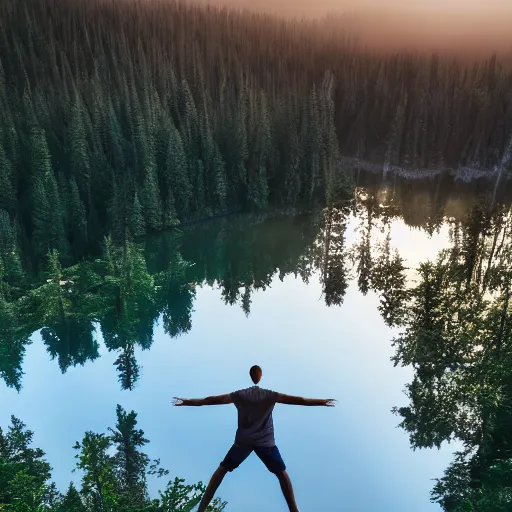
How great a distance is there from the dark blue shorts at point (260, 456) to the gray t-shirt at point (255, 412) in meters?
0.12

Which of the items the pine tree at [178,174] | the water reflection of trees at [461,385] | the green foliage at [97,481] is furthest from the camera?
the pine tree at [178,174]

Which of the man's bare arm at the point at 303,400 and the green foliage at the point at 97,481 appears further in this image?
the green foliage at the point at 97,481

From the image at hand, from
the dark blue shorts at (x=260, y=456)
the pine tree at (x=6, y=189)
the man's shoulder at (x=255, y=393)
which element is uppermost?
the man's shoulder at (x=255, y=393)

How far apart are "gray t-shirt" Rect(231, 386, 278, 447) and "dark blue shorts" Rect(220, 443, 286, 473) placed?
118 millimetres

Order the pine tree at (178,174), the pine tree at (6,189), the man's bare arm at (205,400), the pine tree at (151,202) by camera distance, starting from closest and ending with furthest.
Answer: the man's bare arm at (205,400), the pine tree at (6,189), the pine tree at (151,202), the pine tree at (178,174)

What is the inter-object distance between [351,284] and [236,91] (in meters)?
72.2

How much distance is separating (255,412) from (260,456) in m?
0.84

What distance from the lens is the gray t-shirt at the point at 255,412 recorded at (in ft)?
27.9

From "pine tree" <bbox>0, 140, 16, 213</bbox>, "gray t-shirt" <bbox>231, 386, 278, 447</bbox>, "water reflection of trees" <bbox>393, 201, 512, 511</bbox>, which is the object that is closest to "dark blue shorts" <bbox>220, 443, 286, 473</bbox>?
"gray t-shirt" <bbox>231, 386, 278, 447</bbox>

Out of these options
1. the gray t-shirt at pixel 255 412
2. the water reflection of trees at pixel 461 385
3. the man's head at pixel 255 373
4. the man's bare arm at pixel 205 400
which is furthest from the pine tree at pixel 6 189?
the man's head at pixel 255 373

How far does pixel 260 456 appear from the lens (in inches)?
341

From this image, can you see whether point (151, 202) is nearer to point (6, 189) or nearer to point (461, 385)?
point (6, 189)

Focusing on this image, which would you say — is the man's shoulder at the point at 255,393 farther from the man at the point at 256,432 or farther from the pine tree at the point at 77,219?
the pine tree at the point at 77,219

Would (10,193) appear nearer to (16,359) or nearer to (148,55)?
(16,359)
